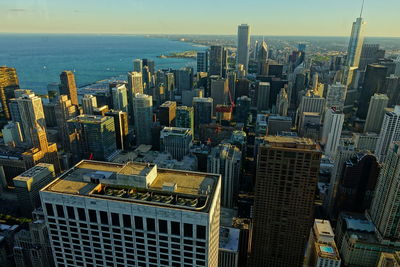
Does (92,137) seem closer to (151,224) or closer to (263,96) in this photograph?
(151,224)

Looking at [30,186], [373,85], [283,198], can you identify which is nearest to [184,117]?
[30,186]

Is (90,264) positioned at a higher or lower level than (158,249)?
lower

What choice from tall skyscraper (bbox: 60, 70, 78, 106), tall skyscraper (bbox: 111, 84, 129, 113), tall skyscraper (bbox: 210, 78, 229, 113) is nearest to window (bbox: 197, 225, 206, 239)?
tall skyscraper (bbox: 111, 84, 129, 113)

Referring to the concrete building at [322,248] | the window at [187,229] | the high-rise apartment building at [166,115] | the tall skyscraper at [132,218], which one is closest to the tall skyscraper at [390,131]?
the concrete building at [322,248]

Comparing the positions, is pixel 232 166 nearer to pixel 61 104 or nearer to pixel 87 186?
pixel 87 186

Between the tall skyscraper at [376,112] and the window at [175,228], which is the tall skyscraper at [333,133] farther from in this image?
the window at [175,228]

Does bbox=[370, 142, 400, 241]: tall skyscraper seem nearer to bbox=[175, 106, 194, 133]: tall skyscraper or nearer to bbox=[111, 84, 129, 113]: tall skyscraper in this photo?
bbox=[175, 106, 194, 133]: tall skyscraper

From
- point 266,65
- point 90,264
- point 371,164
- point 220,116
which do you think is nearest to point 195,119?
point 220,116
